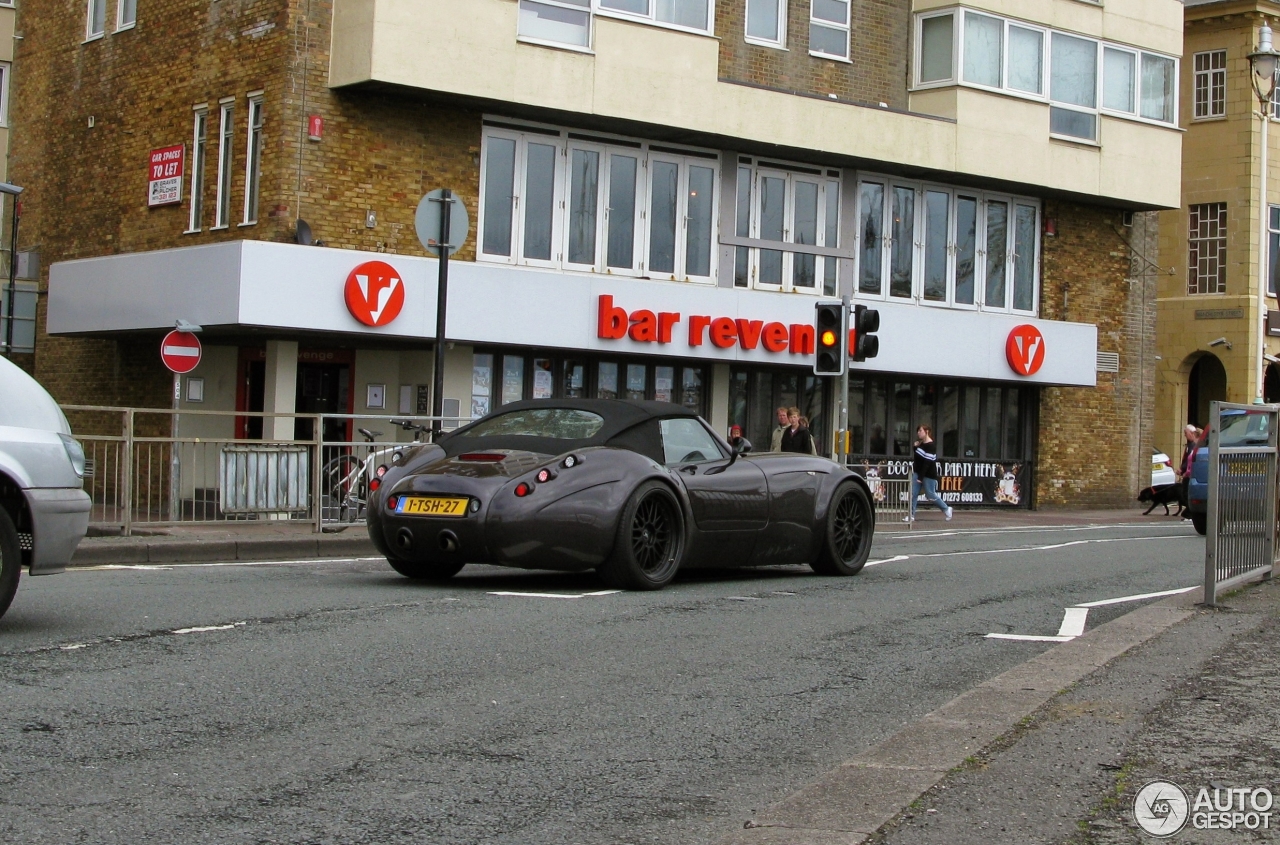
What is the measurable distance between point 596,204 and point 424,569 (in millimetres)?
15339

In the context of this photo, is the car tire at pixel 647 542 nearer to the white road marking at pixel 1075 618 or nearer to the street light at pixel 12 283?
the white road marking at pixel 1075 618

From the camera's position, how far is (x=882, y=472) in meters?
30.7

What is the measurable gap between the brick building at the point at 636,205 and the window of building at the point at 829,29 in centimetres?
7

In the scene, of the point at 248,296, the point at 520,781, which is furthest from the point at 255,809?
the point at 248,296

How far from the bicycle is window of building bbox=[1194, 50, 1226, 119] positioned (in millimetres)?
31616

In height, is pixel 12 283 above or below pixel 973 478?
above

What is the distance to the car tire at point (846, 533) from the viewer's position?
12742mm

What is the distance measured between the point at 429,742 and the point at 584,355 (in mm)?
20764

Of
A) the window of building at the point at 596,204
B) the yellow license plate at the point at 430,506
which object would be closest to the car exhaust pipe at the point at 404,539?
the yellow license plate at the point at 430,506

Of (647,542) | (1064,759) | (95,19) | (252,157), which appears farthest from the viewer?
(95,19)

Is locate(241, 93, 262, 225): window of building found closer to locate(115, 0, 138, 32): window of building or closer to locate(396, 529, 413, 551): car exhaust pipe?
locate(115, 0, 138, 32): window of building

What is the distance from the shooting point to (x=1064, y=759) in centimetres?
560

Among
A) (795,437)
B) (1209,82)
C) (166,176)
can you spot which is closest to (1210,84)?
(1209,82)

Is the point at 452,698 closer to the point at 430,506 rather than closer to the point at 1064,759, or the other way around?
the point at 1064,759
